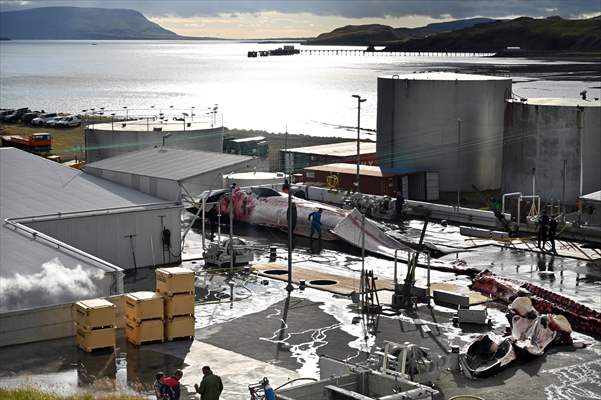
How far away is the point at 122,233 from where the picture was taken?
35.9 m

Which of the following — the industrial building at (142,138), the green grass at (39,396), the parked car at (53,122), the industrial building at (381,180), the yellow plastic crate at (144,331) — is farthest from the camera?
the parked car at (53,122)

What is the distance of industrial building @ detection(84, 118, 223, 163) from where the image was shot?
60.9m

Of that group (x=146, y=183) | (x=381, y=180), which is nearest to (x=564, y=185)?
(x=381, y=180)

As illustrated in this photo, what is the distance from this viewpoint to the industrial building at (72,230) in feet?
93.7

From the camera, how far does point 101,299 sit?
26.7m

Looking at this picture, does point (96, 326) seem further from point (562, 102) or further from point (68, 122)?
point (68, 122)

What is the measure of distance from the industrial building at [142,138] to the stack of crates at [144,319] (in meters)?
33.9

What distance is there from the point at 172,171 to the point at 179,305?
1308 centimetres

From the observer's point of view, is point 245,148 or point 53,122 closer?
point 245,148

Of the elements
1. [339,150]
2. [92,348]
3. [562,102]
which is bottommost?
[92,348]

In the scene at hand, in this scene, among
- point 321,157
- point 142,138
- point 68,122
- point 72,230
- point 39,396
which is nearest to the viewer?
point 39,396

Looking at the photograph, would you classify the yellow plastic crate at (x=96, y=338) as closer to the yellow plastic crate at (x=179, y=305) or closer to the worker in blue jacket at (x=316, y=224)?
the yellow plastic crate at (x=179, y=305)

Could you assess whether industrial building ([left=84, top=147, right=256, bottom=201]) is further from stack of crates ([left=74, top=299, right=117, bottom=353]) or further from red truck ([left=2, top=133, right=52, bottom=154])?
red truck ([left=2, top=133, right=52, bottom=154])

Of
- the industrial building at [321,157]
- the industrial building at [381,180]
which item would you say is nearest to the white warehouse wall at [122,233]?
the industrial building at [381,180]
